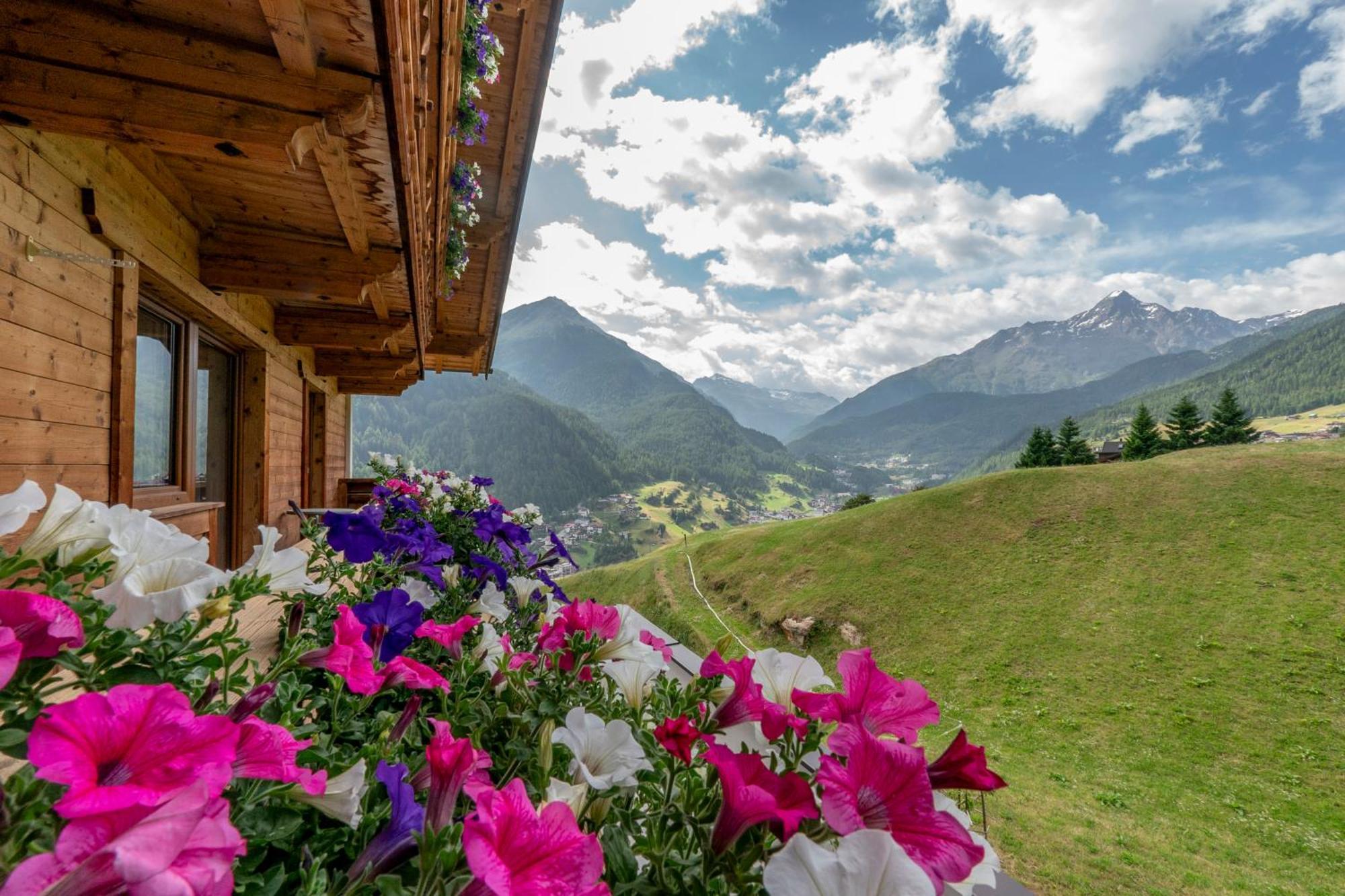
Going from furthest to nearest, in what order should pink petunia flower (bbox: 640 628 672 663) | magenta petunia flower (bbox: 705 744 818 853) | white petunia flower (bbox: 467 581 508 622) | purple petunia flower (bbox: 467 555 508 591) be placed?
1. purple petunia flower (bbox: 467 555 508 591)
2. white petunia flower (bbox: 467 581 508 622)
3. pink petunia flower (bbox: 640 628 672 663)
4. magenta petunia flower (bbox: 705 744 818 853)

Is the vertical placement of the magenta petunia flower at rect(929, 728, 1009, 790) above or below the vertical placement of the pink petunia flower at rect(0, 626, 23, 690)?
below

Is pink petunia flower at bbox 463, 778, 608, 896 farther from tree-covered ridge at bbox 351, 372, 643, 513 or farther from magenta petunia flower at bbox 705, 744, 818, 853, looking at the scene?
tree-covered ridge at bbox 351, 372, 643, 513

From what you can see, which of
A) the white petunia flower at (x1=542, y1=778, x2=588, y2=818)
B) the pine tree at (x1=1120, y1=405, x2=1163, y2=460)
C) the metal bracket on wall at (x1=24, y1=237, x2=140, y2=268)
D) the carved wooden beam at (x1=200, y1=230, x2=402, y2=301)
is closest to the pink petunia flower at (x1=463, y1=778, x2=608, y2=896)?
the white petunia flower at (x1=542, y1=778, x2=588, y2=818)

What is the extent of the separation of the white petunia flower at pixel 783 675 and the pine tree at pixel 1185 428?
46090mm

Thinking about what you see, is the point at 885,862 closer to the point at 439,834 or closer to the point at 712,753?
the point at 712,753

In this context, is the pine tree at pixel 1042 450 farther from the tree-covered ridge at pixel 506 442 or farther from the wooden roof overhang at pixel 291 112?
the tree-covered ridge at pixel 506 442

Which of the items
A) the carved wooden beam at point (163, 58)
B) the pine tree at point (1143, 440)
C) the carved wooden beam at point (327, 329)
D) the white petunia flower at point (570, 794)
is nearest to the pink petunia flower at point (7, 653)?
the white petunia flower at point (570, 794)

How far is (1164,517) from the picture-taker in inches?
869

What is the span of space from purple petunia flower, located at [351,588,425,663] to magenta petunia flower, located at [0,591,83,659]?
1.83ft

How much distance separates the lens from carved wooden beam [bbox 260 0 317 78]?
1.66 m

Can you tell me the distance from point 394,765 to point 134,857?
31cm

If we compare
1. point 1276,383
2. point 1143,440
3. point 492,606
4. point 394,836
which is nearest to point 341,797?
point 394,836

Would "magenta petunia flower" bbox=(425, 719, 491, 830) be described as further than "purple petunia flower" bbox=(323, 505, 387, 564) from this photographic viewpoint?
No

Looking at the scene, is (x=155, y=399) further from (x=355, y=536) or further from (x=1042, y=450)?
(x=1042, y=450)
